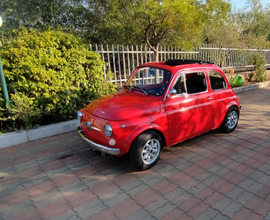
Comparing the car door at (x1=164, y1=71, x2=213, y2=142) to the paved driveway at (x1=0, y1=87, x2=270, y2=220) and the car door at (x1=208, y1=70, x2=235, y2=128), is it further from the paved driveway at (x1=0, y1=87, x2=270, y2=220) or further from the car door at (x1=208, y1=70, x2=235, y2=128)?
the paved driveway at (x1=0, y1=87, x2=270, y2=220)

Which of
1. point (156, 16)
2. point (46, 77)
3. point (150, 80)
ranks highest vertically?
point (156, 16)

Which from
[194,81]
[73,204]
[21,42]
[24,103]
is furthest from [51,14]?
[73,204]

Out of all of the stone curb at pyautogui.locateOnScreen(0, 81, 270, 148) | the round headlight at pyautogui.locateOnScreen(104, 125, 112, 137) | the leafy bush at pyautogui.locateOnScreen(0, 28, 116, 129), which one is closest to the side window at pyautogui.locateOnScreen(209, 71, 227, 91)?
the round headlight at pyautogui.locateOnScreen(104, 125, 112, 137)

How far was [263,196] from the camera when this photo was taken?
2.92m

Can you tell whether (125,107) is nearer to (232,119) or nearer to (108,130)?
(108,130)

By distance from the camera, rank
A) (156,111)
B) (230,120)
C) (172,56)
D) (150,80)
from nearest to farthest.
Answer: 1. (156,111)
2. (150,80)
3. (230,120)
4. (172,56)

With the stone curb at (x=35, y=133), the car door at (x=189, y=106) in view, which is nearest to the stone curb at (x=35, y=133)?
the stone curb at (x=35, y=133)

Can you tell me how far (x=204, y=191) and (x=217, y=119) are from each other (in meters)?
2.04

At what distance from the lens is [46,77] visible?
4914 mm

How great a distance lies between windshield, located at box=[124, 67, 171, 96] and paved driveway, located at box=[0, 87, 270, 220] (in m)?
1.33

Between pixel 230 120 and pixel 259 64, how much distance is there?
856 cm

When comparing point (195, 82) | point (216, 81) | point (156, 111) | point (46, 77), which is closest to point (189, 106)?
point (195, 82)

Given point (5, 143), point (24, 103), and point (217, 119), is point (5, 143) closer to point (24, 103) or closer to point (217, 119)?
point (24, 103)

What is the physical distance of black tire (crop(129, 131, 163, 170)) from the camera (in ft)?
10.8
